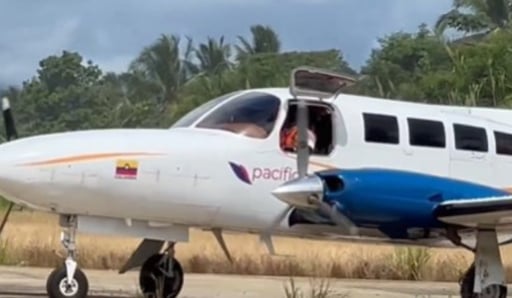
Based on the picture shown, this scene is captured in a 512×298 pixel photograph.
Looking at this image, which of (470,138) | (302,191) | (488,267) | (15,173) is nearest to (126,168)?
(15,173)

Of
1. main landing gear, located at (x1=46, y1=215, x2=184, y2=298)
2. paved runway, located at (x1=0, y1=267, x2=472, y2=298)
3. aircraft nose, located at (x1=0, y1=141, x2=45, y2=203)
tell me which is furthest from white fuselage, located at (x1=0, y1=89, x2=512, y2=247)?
paved runway, located at (x1=0, y1=267, x2=472, y2=298)

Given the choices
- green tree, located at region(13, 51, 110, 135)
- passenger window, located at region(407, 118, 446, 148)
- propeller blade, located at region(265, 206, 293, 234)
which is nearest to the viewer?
propeller blade, located at region(265, 206, 293, 234)

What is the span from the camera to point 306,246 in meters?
29.3

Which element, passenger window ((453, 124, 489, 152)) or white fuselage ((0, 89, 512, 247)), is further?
passenger window ((453, 124, 489, 152))

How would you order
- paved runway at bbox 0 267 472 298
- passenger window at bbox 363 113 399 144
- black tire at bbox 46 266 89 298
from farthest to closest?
1. paved runway at bbox 0 267 472 298
2. passenger window at bbox 363 113 399 144
3. black tire at bbox 46 266 89 298

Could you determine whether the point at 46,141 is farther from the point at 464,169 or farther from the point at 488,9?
the point at 488,9

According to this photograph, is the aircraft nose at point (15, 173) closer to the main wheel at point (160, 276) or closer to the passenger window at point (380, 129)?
the main wheel at point (160, 276)

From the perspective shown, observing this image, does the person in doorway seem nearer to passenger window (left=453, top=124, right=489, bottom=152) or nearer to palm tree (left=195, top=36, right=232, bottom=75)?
passenger window (left=453, top=124, right=489, bottom=152)

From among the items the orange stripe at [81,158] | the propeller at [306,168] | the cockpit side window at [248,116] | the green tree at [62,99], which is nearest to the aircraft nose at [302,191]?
the propeller at [306,168]

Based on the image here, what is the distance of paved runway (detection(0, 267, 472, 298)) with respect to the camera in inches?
667

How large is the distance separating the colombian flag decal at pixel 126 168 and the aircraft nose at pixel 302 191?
1557 mm

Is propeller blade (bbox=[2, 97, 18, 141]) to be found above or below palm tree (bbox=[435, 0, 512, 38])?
below

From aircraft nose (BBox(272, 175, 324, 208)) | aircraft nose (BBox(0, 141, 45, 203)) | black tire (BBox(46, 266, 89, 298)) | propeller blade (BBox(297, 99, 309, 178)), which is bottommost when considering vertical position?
black tire (BBox(46, 266, 89, 298))

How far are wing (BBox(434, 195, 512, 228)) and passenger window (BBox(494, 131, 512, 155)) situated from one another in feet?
5.30
